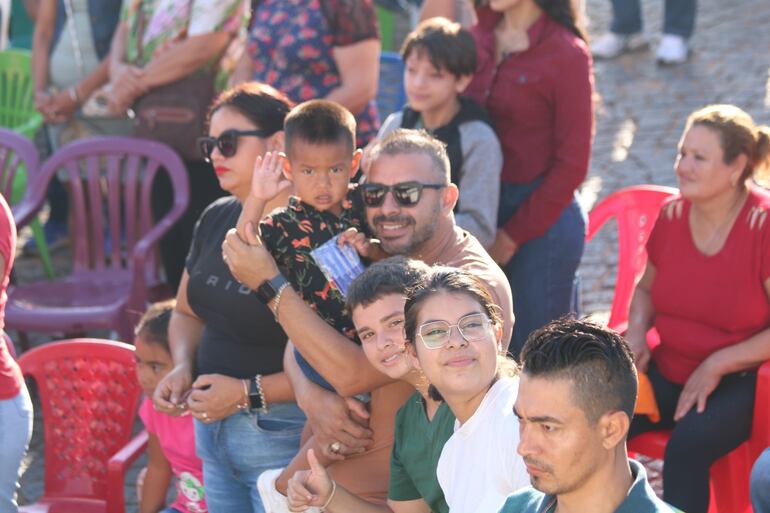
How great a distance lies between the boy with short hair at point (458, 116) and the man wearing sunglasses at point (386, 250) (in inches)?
26.0

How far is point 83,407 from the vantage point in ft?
14.7

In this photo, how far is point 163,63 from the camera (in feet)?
18.9

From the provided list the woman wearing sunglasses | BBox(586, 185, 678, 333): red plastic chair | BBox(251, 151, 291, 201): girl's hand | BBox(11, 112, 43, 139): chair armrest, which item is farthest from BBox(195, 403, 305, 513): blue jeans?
BBox(11, 112, 43, 139): chair armrest

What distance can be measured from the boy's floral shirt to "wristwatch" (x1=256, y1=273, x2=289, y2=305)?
0.08 metres

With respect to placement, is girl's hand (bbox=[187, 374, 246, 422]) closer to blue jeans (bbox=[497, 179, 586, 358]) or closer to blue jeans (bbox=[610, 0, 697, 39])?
blue jeans (bbox=[497, 179, 586, 358])

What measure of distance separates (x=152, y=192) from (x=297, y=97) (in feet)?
4.51

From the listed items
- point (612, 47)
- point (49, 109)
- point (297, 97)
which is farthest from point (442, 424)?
point (612, 47)

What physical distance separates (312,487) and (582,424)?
902 millimetres

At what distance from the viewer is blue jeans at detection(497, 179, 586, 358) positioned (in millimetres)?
4363

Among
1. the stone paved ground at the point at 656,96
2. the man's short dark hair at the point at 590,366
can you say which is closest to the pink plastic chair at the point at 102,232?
the stone paved ground at the point at 656,96

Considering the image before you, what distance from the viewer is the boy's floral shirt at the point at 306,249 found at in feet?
11.0

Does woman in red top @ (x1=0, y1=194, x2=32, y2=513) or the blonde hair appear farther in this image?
the blonde hair

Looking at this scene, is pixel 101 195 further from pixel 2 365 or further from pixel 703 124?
pixel 703 124

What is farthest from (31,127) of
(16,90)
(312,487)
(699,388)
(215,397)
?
(312,487)
